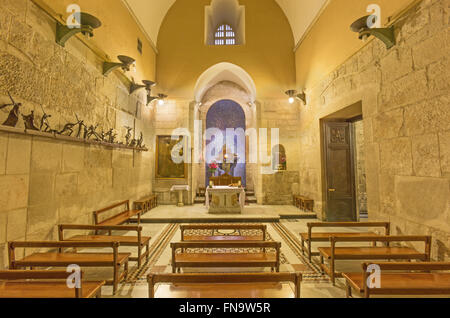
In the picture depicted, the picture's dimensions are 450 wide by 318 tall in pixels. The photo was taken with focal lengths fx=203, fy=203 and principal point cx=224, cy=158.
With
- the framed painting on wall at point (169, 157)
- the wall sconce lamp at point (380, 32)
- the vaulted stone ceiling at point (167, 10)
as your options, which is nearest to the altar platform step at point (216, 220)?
the framed painting on wall at point (169, 157)

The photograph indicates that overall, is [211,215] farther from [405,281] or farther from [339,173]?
[405,281]

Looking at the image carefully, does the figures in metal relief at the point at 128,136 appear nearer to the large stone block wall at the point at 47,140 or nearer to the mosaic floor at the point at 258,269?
the large stone block wall at the point at 47,140

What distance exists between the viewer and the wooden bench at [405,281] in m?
1.59

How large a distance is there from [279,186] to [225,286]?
5.38 meters

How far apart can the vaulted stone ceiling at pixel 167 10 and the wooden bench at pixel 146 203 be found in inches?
203

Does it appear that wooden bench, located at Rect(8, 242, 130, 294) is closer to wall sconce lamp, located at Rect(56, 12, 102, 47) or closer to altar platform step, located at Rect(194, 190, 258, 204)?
wall sconce lamp, located at Rect(56, 12, 102, 47)

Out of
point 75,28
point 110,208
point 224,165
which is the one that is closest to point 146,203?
point 110,208

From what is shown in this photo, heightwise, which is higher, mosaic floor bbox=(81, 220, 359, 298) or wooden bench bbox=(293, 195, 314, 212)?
wooden bench bbox=(293, 195, 314, 212)

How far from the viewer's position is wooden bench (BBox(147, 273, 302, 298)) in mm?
1391

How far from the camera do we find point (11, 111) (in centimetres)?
233

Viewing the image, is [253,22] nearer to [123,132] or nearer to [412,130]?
[123,132]

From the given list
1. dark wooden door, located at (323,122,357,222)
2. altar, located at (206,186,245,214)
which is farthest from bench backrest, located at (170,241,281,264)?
dark wooden door, located at (323,122,357,222)

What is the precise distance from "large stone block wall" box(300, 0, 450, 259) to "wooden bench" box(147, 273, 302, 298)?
235 cm
